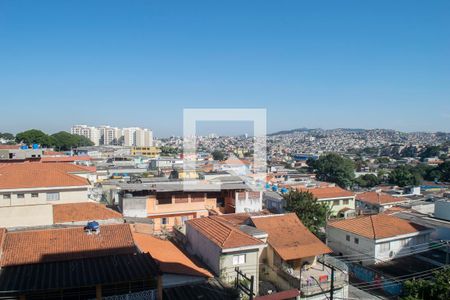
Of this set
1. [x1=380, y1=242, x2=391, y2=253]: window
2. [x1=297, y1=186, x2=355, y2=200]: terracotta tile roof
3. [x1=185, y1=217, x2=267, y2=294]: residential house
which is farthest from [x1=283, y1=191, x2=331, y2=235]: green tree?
[x1=185, y1=217, x2=267, y2=294]: residential house

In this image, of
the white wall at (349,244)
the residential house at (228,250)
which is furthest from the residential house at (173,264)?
the white wall at (349,244)

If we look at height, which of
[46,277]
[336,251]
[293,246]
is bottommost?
[336,251]

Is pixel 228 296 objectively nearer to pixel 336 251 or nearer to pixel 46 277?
pixel 46 277

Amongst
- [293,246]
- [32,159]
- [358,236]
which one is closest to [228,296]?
[293,246]

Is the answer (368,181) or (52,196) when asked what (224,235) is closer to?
(52,196)

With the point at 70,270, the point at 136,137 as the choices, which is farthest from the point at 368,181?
the point at 136,137

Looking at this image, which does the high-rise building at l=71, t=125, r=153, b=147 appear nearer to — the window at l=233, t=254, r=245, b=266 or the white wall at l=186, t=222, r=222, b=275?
the white wall at l=186, t=222, r=222, b=275
